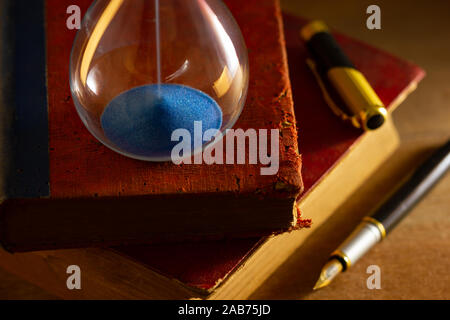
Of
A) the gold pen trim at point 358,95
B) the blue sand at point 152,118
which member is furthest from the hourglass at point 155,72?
the gold pen trim at point 358,95

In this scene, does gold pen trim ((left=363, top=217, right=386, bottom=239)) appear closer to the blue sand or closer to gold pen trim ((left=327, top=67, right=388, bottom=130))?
gold pen trim ((left=327, top=67, right=388, bottom=130))

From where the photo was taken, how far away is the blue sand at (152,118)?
46cm

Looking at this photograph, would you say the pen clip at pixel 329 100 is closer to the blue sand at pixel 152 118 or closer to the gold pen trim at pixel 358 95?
the gold pen trim at pixel 358 95

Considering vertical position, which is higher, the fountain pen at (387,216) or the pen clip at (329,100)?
the pen clip at (329,100)

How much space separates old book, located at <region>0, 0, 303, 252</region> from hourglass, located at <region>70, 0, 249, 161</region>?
0.07ft

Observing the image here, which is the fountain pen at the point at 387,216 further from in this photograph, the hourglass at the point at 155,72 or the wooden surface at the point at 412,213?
the hourglass at the point at 155,72

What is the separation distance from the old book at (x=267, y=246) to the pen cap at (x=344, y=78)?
0.02 m

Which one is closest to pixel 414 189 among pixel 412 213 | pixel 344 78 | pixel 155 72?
pixel 412 213

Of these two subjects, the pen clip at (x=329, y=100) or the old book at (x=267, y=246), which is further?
the pen clip at (x=329, y=100)

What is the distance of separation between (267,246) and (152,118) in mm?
157

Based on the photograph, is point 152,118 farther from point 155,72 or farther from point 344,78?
point 344,78

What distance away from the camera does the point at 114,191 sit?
1.51ft

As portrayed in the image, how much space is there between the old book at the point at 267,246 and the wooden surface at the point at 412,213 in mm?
14

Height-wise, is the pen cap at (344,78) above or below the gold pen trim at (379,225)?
above
